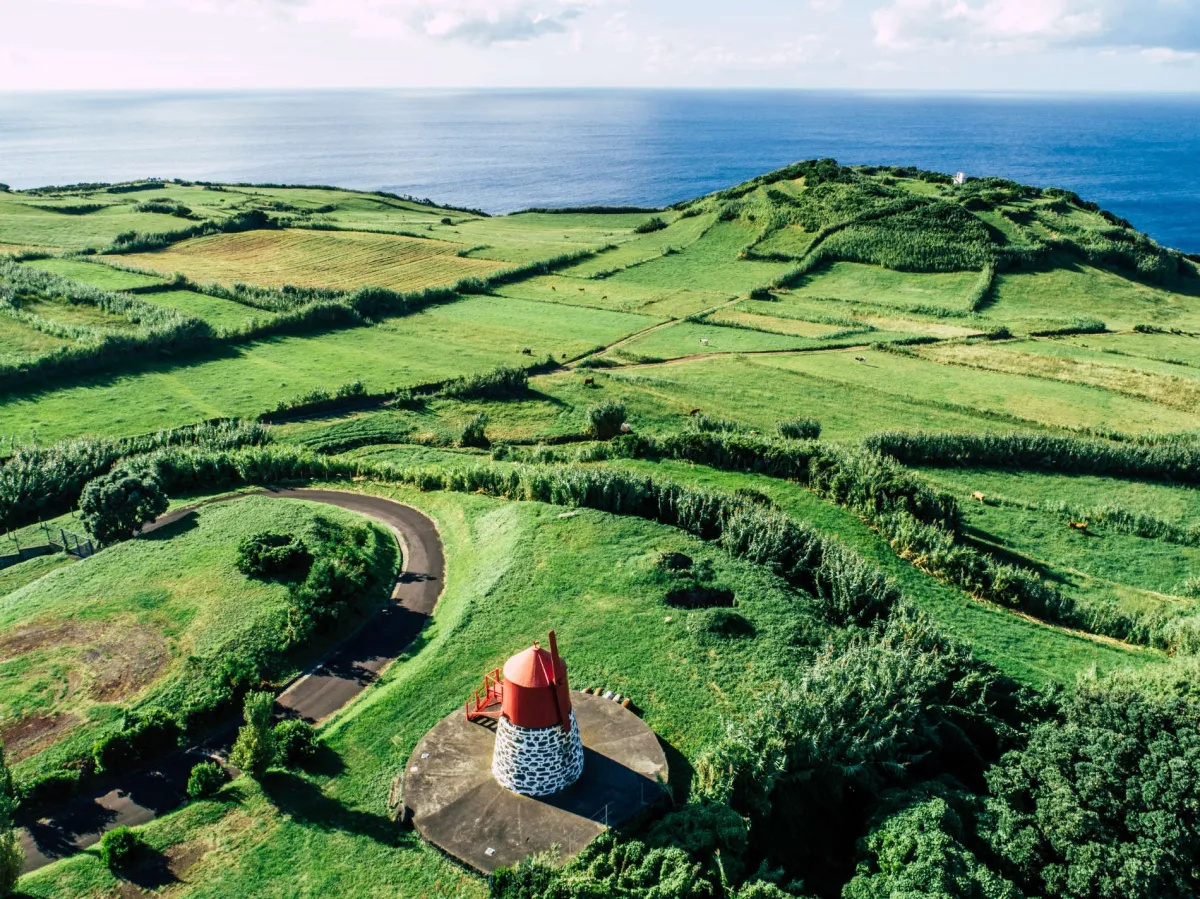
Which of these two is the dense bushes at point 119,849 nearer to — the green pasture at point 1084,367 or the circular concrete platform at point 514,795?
the circular concrete platform at point 514,795

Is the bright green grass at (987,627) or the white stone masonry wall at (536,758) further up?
the white stone masonry wall at (536,758)

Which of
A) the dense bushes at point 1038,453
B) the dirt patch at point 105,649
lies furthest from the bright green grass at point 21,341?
the dense bushes at point 1038,453

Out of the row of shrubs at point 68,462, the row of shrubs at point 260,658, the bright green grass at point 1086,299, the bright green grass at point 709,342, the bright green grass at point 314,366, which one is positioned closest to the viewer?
the row of shrubs at point 260,658

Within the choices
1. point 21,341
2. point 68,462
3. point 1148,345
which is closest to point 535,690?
point 68,462

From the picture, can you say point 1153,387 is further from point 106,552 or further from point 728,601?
point 106,552

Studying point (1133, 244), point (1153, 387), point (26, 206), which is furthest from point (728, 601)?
point (26, 206)

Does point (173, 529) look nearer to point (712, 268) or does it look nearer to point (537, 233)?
point (712, 268)

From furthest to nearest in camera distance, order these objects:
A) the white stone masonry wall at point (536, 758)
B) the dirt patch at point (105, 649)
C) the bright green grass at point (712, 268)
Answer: the bright green grass at point (712, 268) → the dirt patch at point (105, 649) → the white stone masonry wall at point (536, 758)

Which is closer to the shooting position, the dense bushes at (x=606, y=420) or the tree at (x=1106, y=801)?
the tree at (x=1106, y=801)
